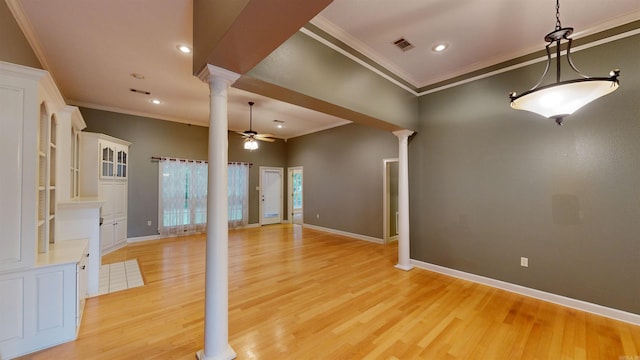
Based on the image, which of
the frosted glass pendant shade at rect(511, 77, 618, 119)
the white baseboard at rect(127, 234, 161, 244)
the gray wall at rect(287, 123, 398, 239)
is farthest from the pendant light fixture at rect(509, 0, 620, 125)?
the white baseboard at rect(127, 234, 161, 244)

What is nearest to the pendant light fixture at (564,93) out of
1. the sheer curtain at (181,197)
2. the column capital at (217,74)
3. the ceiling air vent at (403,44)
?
Answer: the ceiling air vent at (403,44)

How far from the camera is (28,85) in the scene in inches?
79.2

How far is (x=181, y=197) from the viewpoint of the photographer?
645 cm

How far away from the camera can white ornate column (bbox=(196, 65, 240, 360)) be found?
76.6 inches

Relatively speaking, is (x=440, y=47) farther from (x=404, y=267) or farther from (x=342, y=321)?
(x=342, y=321)

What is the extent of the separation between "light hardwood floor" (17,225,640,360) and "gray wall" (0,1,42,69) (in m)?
2.68

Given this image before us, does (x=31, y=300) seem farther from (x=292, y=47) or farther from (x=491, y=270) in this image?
(x=491, y=270)

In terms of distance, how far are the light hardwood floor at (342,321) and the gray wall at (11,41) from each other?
2.68 m

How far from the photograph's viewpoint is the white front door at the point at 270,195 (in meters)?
8.19

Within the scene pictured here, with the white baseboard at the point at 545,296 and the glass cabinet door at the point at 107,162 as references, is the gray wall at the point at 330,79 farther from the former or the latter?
the glass cabinet door at the point at 107,162

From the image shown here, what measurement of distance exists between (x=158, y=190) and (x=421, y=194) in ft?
20.3

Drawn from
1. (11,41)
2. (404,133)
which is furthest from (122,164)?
(404,133)

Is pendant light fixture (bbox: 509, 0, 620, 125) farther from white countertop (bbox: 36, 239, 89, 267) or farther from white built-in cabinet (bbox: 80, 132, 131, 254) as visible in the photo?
white built-in cabinet (bbox: 80, 132, 131, 254)

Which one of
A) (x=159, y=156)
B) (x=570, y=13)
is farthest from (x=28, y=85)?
(x=570, y=13)
